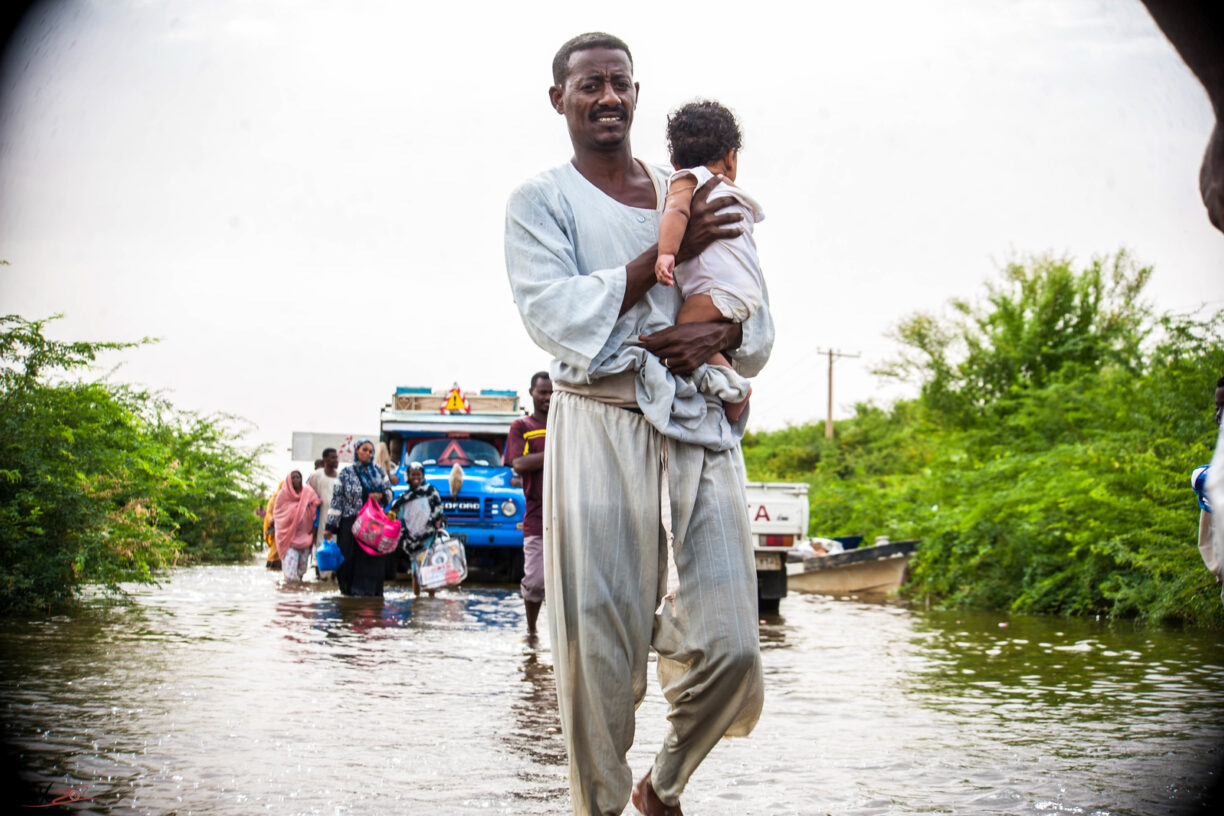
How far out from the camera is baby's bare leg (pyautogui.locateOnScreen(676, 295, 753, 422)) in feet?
11.4

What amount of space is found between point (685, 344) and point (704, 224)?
35 centimetres

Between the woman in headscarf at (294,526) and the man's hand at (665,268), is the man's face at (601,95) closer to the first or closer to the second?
the man's hand at (665,268)

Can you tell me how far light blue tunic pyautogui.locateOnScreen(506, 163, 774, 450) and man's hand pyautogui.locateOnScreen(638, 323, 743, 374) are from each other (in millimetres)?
32

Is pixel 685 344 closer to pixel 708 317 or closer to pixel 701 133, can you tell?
pixel 708 317

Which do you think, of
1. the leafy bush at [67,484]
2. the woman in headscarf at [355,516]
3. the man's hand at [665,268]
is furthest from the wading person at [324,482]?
the man's hand at [665,268]

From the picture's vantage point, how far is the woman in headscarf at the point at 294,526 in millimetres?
16891

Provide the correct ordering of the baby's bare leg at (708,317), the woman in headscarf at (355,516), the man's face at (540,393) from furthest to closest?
the woman in headscarf at (355,516) < the man's face at (540,393) < the baby's bare leg at (708,317)

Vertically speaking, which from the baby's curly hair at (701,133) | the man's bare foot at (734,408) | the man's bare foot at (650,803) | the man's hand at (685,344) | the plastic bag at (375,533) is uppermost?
the baby's curly hair at (701,133)

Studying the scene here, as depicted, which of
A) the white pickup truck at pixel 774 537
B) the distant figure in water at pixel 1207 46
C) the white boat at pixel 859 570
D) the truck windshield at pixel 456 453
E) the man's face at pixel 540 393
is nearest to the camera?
the distant figure in water at pixel 1207 46

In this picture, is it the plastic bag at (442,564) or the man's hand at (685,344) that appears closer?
the man's hand at (685,344)

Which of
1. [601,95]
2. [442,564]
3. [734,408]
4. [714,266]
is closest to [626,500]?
[734,408]

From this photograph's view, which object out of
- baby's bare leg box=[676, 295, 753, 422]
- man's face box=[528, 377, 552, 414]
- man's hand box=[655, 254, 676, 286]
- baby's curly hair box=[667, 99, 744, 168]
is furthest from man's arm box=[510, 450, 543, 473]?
man's hand box=[655, 254, 676, 286]

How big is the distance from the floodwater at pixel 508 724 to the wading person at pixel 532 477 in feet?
1.67

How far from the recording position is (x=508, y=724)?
558 centimetres
